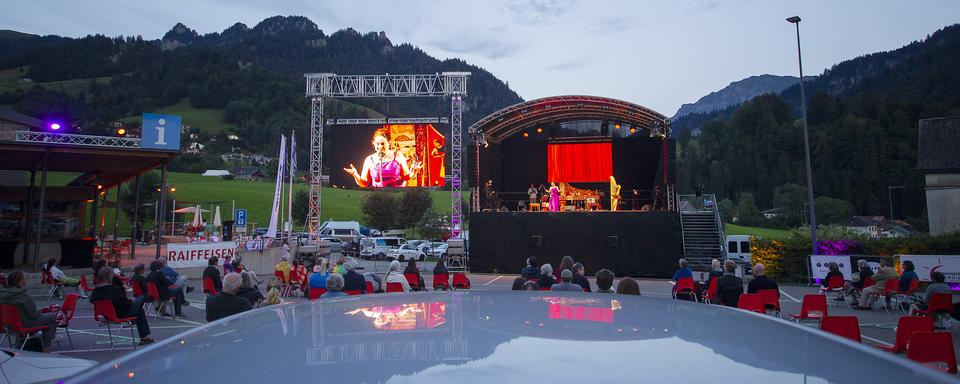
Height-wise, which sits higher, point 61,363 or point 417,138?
point 417,138

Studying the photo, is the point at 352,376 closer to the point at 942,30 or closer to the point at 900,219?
the point at 900,219

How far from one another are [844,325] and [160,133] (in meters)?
18.1

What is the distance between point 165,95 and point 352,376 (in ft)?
433

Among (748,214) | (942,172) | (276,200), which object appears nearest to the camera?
(276,200)

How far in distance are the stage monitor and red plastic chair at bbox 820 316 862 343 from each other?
70.4 ft

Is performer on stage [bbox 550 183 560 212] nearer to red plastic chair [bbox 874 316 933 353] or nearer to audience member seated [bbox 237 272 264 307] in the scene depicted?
audience member seated [bbox 237 272 264 307]

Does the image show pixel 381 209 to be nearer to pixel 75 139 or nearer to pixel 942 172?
pixel 75 139

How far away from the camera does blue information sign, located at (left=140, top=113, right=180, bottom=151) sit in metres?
16.8

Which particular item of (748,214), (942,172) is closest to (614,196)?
(942,172)

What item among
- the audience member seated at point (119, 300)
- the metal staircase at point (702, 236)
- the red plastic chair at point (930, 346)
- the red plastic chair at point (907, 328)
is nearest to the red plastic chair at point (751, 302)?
the red plastic chair at point (907, 328)

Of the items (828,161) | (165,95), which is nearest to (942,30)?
(828,161)

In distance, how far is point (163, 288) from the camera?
10094 millimetres


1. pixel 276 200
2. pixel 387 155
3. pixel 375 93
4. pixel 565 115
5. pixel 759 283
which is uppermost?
pixel 375 93

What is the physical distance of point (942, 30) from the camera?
126m
